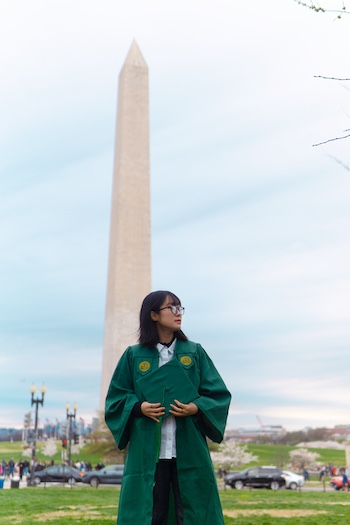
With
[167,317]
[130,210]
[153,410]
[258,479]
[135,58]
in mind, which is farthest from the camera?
[135,58]

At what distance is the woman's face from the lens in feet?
17.0

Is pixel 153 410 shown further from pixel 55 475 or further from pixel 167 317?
pixel 55 475

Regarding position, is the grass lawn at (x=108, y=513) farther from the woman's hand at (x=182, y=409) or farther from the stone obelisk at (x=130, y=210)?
the stone obelisk at (x=130, y=210)

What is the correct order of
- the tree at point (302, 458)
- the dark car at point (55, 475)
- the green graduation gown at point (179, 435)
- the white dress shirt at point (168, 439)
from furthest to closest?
1. the tree at point (302, 458)
2. the dark car at point (55, 475)
3. the white dress shirt at point (168, 439)
4. the green graduation gown at point (179, 435)

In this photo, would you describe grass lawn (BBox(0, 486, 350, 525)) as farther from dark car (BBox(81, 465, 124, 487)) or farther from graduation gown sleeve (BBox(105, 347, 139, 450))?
dark car (BBox(81, 465, 124, 487))

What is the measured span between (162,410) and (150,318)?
72 cm

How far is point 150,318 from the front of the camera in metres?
5.27

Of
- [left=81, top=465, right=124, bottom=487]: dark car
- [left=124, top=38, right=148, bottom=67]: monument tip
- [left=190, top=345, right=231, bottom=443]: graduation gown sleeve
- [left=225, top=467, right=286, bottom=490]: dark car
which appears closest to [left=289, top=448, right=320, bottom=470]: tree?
[left=225, top=467, right=286, bottom=490]: dark car

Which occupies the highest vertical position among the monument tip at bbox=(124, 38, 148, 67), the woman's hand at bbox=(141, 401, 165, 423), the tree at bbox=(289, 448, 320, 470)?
the monument tip at bbox=(124, 38, 148, 67)

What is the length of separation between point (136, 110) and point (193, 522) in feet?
161

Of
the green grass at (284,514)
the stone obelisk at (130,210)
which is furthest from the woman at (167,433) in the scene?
the stone obelisk at (130,210)

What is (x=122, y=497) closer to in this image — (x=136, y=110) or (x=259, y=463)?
(x=136, y=110)

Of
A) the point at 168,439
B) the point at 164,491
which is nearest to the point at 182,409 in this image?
the point at 168,439

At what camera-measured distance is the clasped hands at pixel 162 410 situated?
4.80 meters
